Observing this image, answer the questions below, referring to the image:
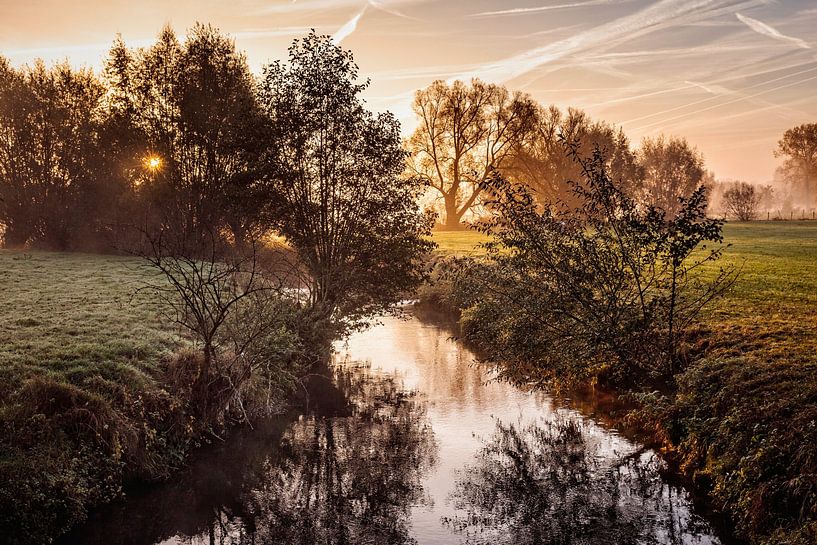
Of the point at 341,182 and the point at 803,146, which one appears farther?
the point at 803,146

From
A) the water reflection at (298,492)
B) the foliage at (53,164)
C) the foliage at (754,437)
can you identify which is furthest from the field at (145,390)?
the foliage at (53,164)

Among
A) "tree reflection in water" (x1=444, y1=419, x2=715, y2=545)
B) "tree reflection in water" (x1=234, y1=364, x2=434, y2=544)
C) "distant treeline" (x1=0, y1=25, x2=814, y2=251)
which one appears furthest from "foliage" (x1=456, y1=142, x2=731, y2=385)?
"distant treeline" (x1=0, y1=25, x2=814, y2=251)

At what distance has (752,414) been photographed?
36.8ft

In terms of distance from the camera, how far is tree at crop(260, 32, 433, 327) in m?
23.2

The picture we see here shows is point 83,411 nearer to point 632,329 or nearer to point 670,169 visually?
point 632,329

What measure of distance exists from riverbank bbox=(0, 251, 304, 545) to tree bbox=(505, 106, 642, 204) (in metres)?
57.6

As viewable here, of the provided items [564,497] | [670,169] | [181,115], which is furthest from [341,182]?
[670,169]

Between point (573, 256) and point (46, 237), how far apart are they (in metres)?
35.3

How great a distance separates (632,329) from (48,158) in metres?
36.6

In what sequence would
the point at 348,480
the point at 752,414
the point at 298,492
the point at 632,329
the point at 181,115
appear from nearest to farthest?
the point at 752,414
the point at 298,492
the point at 348,480
the point at 632,329
the point at 181,115

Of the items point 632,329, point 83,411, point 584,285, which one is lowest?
point 83,411

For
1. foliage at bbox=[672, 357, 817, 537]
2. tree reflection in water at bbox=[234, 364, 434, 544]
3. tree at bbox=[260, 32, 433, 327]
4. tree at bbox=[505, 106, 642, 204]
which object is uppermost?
tree at bbox=[505, 106, 642, 204]

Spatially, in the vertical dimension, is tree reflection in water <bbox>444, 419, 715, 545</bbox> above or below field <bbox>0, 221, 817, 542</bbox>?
below

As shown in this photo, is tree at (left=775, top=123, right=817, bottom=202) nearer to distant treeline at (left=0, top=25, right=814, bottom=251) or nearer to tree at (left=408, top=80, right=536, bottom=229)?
tree at (left=408, top=80, right=536, bottom=229)
